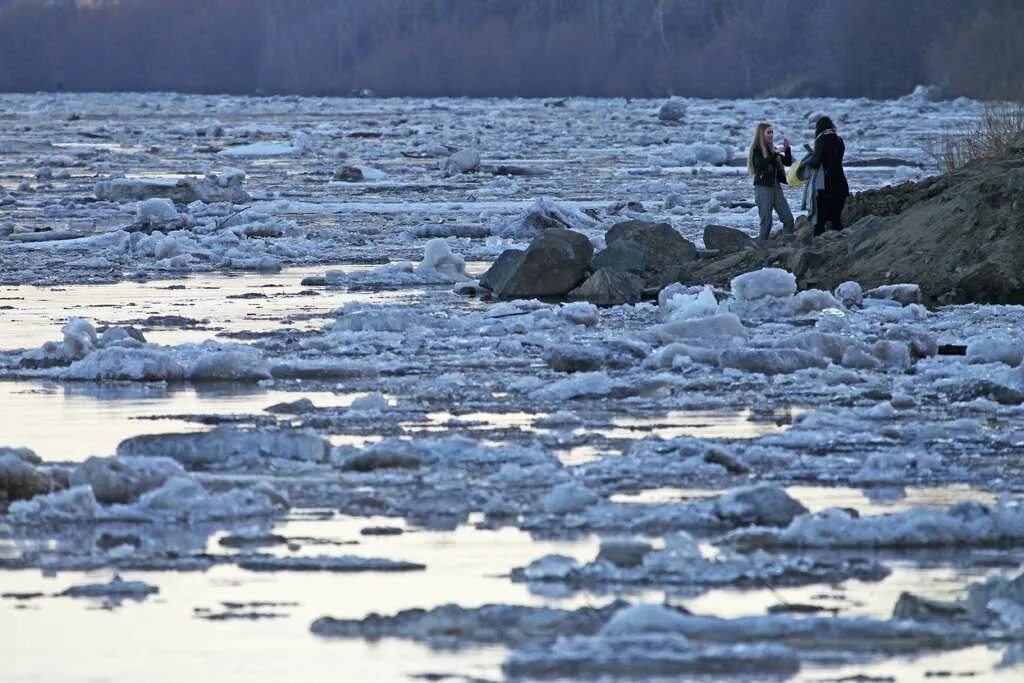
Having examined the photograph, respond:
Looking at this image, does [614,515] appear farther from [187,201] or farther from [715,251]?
[187,201]

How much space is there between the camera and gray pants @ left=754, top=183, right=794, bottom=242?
17.7 metres

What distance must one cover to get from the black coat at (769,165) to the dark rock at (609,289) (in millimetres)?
1951

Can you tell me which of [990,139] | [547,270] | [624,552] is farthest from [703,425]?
[990,139]

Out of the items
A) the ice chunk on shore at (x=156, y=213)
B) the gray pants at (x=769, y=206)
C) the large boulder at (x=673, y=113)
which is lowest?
the gray pants at (x=769, y=206)

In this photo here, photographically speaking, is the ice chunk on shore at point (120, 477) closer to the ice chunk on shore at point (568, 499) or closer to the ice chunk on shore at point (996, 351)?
the ice chunk on shore at point (568, 499)

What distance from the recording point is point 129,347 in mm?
11438

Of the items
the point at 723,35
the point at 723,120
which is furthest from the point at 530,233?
the point at 723,35

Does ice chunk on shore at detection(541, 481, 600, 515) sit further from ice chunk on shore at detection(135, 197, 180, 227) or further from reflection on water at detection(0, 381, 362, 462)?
ice chunk on shore at detection(135, 197, 180, 227)

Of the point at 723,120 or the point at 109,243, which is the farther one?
the point at 723,120

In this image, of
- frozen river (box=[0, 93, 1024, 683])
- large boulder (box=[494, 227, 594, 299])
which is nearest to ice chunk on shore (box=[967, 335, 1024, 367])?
frozen river (box=[0, 93, 1024, 683])

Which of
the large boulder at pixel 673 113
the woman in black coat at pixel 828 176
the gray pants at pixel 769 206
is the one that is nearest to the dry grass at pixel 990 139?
the gray pants at pixel 769 206

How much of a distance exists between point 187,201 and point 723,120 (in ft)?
121

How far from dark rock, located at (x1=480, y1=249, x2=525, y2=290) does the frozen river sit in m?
0.25

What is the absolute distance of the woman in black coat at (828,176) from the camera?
1662 cm
